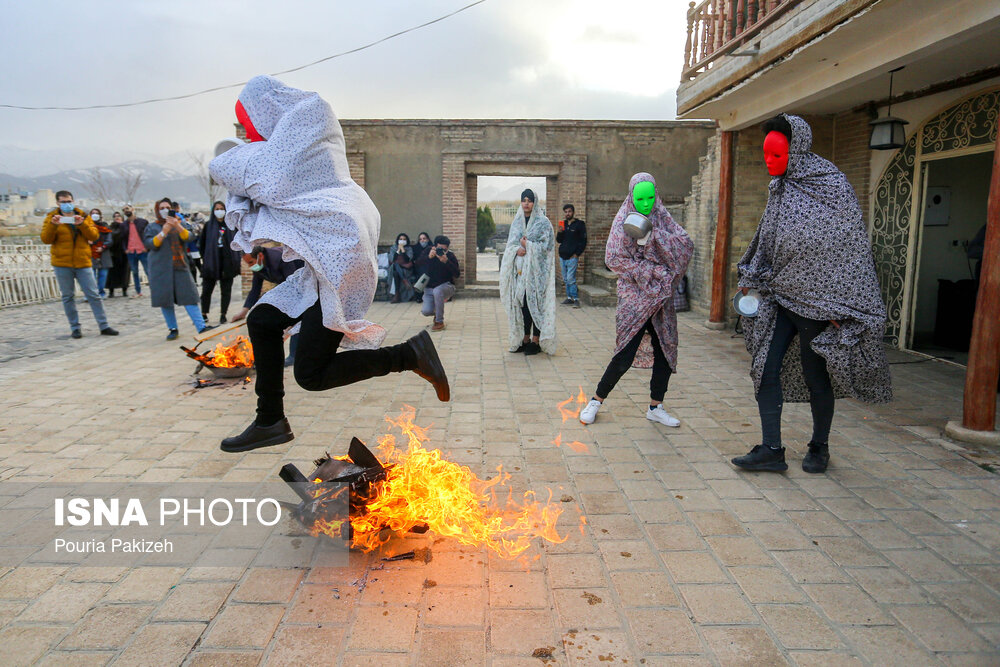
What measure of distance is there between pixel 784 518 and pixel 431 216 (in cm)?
1260

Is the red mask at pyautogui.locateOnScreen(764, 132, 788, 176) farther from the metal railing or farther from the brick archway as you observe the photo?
the metal railing

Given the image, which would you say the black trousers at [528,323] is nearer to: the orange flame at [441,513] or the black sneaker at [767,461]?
the black sneaker at [767,461]

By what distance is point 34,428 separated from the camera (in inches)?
193

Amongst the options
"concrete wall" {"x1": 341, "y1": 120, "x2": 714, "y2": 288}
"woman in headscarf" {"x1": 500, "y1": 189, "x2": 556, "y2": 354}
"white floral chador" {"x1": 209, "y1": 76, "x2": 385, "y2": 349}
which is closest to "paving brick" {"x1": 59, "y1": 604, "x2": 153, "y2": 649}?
"white floral chador" {"x1": 209, "y1": 76, "x2": 385, "y2": 349}

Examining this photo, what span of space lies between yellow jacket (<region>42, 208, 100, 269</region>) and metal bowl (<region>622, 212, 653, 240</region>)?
24.4ft

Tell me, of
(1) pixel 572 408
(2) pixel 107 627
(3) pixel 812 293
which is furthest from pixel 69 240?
(3) pixel 812 293

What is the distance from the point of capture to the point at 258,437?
3.07 m

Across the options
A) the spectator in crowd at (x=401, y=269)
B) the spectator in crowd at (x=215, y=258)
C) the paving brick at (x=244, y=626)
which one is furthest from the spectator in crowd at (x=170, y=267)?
the paving brick at (x=244, y=626)

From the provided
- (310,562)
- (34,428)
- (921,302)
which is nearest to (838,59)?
(921,302)

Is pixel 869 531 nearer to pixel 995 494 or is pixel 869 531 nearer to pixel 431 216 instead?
pixel 995 494

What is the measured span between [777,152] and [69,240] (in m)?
8.72

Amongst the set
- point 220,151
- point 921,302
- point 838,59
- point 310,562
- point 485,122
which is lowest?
point 310,562

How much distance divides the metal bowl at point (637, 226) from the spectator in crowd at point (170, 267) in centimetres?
600

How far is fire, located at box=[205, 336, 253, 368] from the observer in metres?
6.39
